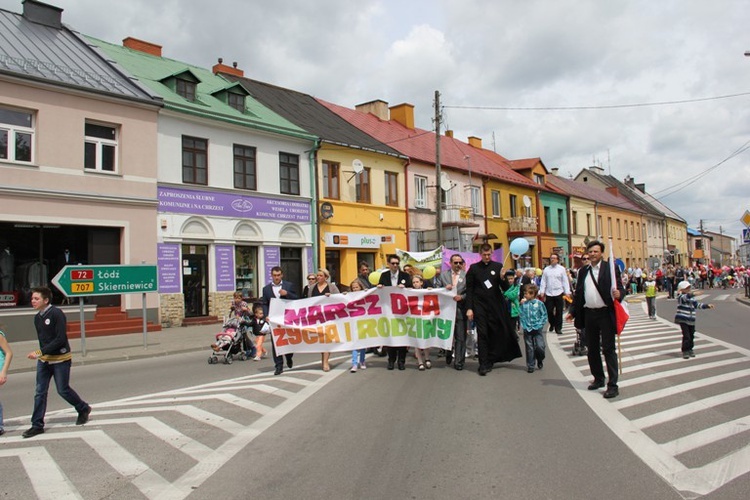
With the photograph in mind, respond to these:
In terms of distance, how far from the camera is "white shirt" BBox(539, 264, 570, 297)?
1387 centimetres

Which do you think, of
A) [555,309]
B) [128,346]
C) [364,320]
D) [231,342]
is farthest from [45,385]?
[555,309]

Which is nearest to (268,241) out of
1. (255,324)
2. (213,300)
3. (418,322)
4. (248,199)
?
(248,199)

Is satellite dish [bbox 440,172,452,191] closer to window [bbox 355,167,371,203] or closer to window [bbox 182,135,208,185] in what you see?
window [bbox 355,167,371,203]

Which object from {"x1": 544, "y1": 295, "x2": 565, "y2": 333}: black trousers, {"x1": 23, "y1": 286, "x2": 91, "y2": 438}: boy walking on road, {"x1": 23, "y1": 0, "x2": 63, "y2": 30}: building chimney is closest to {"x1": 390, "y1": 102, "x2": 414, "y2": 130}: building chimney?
{"x1": 23, "y1": 0, "x2": 63, "y2": 30}: building chimney

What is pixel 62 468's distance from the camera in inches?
205

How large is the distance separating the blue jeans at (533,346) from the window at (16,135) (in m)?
15.4

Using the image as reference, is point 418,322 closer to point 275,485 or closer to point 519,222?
point 275,485

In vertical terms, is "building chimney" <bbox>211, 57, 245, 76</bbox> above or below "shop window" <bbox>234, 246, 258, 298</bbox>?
above

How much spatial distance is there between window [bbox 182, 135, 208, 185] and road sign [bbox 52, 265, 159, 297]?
6717 mm

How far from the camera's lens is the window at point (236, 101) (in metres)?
24.4

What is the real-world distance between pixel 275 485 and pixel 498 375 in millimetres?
5298

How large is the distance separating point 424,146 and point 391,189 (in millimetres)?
6709

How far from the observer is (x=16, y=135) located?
56.9ft

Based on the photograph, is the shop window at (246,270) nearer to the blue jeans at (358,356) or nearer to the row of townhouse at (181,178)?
the row of townhouse at (181,178)
